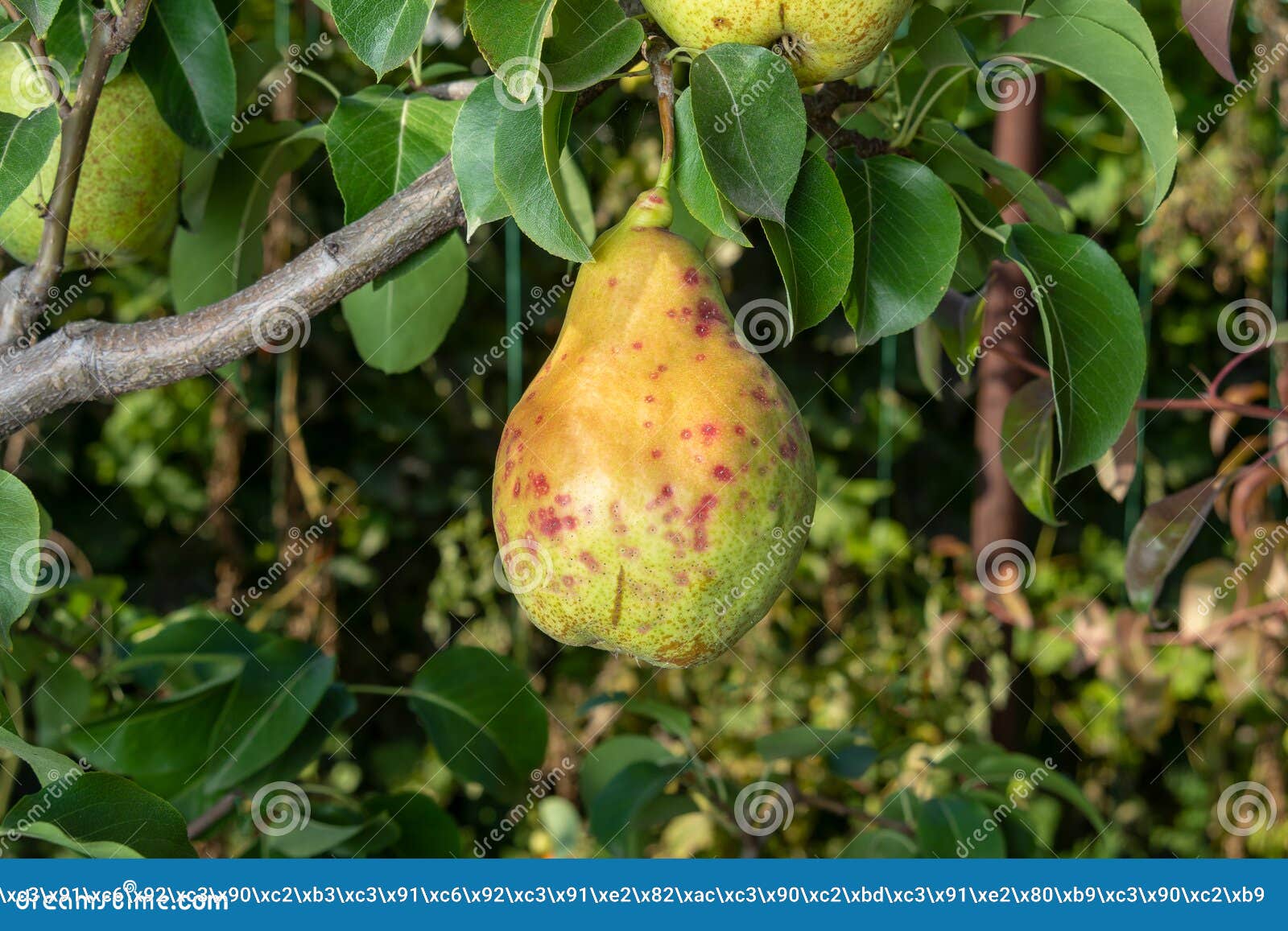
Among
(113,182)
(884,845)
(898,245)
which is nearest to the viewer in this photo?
(898,245)

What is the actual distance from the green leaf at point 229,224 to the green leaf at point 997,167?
40cm

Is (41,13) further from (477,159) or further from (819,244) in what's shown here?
(819,244)

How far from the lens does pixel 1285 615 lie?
53.4 inches

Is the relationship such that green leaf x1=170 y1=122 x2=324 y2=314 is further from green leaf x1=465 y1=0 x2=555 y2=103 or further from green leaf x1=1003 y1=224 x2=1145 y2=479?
green leaf x1=1003 y1=224 x2=1145 y2=479

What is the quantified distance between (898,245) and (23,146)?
41cm

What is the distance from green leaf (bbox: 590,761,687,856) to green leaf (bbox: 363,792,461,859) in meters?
0.13

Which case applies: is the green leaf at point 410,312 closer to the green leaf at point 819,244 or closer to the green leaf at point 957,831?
the green leaf at point 819,244

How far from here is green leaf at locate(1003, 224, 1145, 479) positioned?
1.94 ft

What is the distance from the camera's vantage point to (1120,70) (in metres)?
0.59

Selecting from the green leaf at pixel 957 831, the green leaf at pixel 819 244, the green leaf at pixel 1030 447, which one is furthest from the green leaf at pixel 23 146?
the green leaf at pixel 957 831

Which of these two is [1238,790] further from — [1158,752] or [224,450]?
[224,450]

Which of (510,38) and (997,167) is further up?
(510,38)

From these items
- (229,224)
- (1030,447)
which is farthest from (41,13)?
(1030,447)

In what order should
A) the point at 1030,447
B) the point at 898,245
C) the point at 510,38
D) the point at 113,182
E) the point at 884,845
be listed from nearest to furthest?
the point at 510,38, the point at 898,245, the point at 113,182, the point at 1030,447, the point at 884,845
